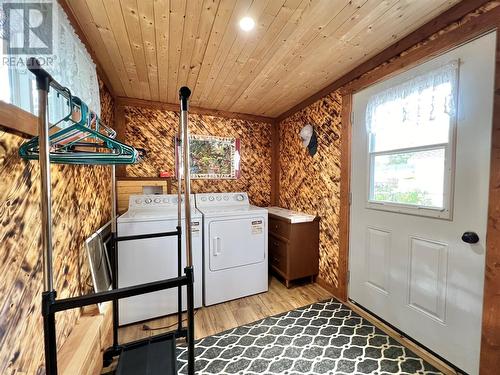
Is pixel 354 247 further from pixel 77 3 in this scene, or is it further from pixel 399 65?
pixel 77 3

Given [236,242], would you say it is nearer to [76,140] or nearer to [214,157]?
[214,157]

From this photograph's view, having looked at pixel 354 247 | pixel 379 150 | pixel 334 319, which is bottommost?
pixel 334 319

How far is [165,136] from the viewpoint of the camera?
296 centimetres

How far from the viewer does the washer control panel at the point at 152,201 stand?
2.47 metres

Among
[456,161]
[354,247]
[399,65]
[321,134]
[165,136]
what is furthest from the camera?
[165,136]

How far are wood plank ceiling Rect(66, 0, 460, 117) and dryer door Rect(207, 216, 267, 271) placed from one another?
4.89 feet

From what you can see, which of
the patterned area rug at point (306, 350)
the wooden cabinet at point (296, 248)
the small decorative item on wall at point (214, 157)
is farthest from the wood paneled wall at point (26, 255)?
the wooden cabinet at point (296, 248)

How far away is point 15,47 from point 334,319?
2.74 meters

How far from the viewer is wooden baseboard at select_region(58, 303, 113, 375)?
1246mm

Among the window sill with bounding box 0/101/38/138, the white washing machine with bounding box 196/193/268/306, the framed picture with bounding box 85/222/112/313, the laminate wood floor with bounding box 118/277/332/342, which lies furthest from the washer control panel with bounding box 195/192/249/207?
the window sill with bounding box 0/101/38/138

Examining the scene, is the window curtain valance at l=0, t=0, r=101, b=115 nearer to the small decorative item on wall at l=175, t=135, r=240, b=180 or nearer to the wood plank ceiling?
the wood plank ceiling

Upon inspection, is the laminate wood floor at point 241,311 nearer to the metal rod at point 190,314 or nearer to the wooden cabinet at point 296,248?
the wooden cabinet at point 296,248

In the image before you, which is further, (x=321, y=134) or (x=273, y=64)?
(x=321, y=134)

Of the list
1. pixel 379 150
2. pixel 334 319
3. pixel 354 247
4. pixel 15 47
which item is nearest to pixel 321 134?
pixel 379 150
